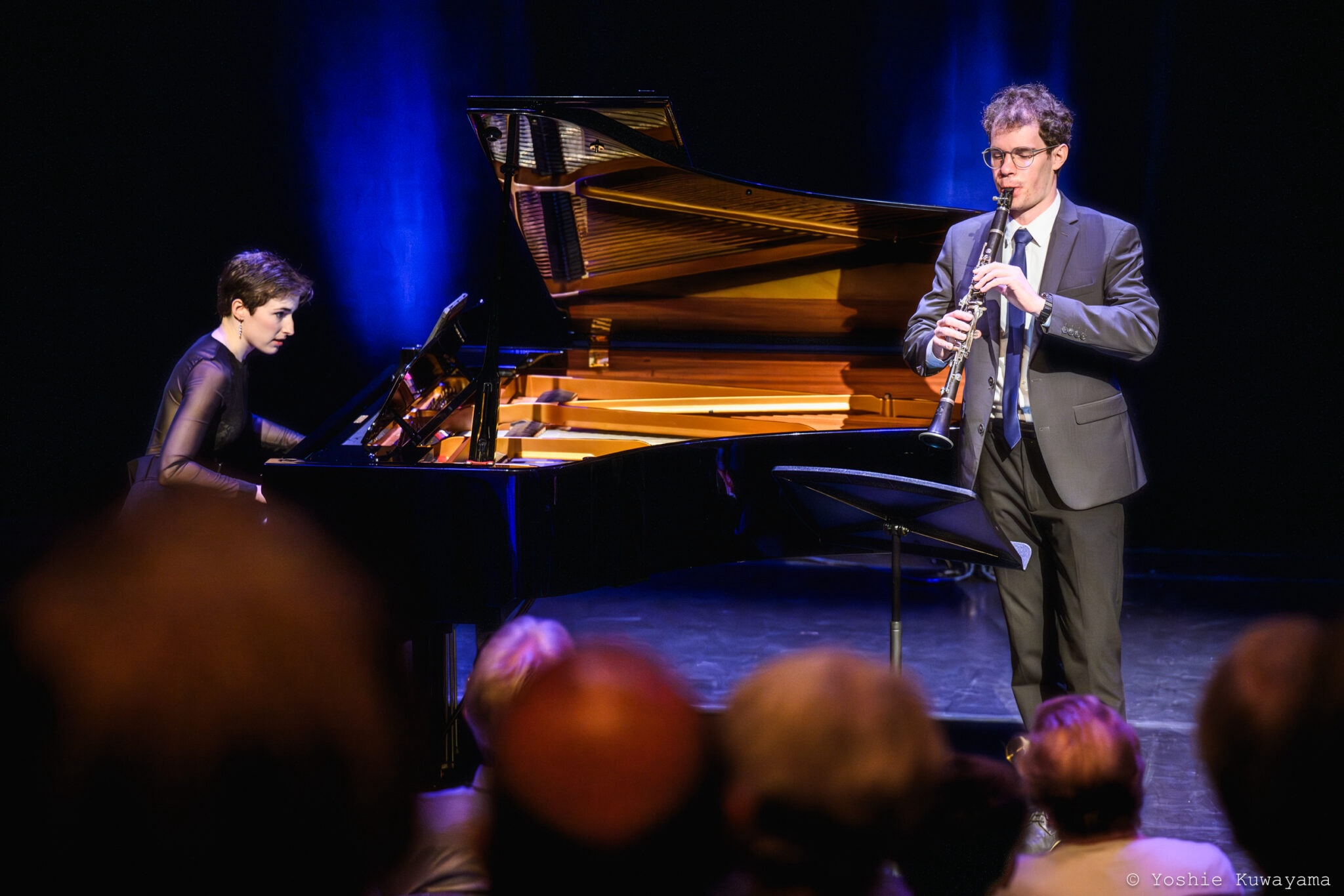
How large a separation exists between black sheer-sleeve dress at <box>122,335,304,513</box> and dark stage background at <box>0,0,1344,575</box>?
8.12 ft

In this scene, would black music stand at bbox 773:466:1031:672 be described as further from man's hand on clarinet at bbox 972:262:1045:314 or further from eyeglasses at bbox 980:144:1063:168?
Result: eyeglasses at bbox 980:144:1063:168

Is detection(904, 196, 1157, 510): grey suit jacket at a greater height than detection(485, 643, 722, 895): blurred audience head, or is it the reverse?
detection(904, 196, 1157, 510): grey suit jacket

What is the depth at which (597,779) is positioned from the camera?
1096 millimetres

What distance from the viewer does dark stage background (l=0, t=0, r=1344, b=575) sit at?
5.02 metres

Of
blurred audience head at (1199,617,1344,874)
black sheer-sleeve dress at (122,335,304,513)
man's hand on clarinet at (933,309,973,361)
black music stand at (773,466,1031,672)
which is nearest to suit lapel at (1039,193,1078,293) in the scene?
man's hand on clarinet at (933,309,973,361)

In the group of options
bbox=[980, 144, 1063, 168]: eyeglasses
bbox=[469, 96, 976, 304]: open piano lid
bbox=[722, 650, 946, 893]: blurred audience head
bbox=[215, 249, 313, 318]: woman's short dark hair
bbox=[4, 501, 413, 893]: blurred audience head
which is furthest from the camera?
bbox=[215, 249, 313, 318]: woman's short dark hair

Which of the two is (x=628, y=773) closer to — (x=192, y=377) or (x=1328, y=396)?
(x=192, y=377)

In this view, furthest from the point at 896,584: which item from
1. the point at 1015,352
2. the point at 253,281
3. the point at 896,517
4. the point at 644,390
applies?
the point at 253,281

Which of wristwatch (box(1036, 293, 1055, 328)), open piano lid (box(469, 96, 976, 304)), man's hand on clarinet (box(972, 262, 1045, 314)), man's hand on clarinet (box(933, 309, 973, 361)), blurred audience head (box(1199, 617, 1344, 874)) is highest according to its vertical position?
Result: open piano lid (box(469, 96, 976, 304))

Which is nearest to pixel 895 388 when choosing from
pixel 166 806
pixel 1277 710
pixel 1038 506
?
pixel 1038 506

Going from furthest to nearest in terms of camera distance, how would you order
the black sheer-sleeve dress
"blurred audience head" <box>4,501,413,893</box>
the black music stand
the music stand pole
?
the black sheer-sleeve dress
the music stand pole
the black music stand
"blurred audience head" <box>4,501,413,893</box>

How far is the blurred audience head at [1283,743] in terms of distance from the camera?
111 centimetres

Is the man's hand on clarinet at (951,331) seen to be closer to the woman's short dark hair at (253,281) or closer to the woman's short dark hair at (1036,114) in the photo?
the woman's short dark hair at (1036,114)

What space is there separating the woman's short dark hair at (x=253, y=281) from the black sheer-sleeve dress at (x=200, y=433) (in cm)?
16
